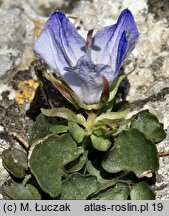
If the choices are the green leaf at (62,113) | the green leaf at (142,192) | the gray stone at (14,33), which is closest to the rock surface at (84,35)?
the gray stone at (14,33)

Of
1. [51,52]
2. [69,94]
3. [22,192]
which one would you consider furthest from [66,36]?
[22,192]

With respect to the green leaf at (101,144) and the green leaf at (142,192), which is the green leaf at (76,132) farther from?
the green leaf at (142,192)

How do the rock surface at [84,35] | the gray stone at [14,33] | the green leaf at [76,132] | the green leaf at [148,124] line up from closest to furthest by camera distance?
1. the green leaf at [76,132]
2. the green leaf at [148,124]
3. the rock surface at [84,35]
4. the gray stone at [14,33]

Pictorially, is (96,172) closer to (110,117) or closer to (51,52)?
(110,117)

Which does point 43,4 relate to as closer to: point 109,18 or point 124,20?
point 109,18

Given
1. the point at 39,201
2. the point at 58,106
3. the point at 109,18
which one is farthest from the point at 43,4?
the point at 39,201
